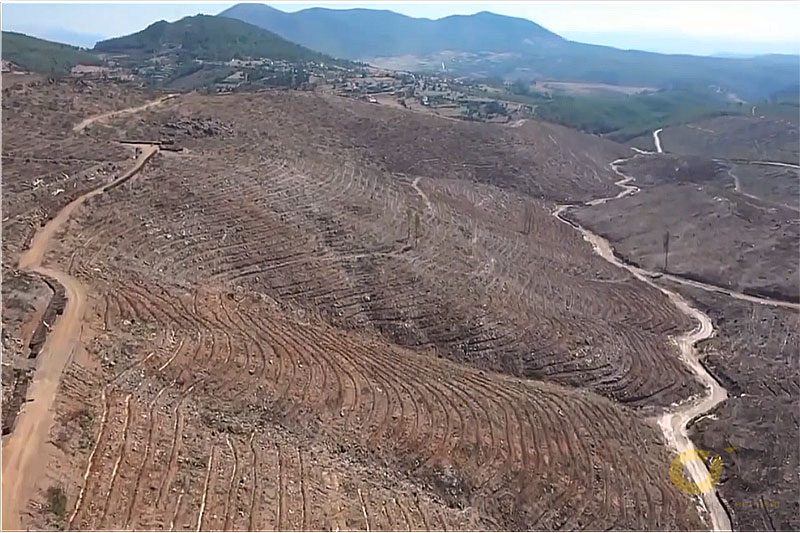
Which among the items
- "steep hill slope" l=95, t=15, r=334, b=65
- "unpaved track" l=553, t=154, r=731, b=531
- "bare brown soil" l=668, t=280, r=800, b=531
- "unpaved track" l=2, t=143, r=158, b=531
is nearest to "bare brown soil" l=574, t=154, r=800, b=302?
"unpaved track" l=553, t=154, r=731, b=531

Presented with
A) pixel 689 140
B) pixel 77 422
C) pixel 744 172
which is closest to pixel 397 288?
pixel 77 422

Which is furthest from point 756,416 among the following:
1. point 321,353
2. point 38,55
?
point 38,55

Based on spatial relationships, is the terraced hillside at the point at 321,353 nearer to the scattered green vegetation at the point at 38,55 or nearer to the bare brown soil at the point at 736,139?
the scattered green vegetation at the point at 38,55

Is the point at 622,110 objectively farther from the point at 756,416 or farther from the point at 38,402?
the point at 38,402

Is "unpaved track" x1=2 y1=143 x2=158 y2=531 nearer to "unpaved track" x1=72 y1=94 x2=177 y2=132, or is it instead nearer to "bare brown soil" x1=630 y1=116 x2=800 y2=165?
"unpaved track" x1=72 y1=94 x2=177 y2=132

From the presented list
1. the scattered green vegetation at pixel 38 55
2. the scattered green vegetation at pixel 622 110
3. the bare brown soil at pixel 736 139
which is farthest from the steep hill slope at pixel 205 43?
the bare brown soil at pixel 736 139

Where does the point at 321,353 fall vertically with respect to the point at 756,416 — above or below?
above
